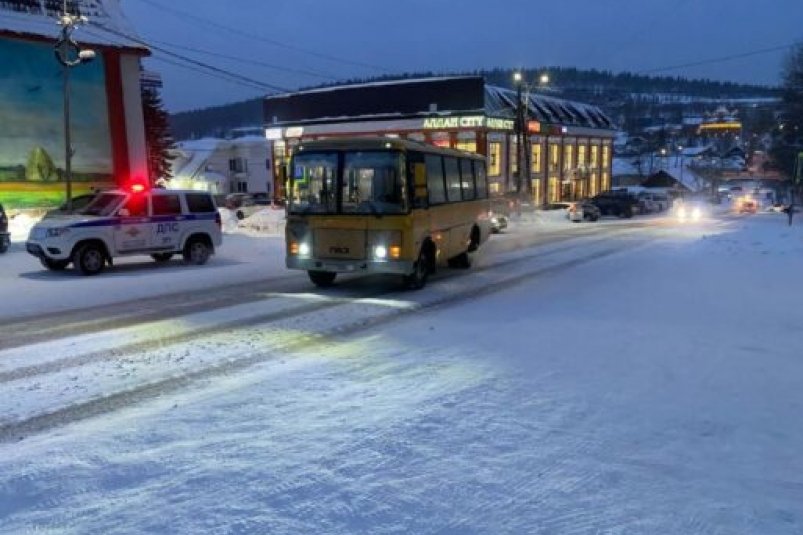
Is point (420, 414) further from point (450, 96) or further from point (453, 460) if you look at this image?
point (450, 96)

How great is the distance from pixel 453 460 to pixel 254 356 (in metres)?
4.02

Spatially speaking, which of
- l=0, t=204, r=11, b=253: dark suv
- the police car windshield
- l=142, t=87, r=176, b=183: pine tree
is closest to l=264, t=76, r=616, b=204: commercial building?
l=142, t=87, r=176, b=183: pine tree

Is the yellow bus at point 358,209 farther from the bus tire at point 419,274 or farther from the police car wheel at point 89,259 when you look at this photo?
the police car wheel at point 89,259

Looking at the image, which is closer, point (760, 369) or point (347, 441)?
point (347, 441)

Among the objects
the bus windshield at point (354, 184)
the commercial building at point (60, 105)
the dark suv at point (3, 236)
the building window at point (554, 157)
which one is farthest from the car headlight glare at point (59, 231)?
the building window at point (554, 157)

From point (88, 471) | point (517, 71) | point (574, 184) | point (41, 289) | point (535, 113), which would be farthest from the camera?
point (574, 184)

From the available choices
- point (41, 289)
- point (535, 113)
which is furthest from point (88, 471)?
point (535, 113)

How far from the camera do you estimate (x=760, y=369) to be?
26.6 feet

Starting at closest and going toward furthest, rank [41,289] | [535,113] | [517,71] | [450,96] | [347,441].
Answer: [347,441], [41,289], [517,71], [450,96], [535,113]

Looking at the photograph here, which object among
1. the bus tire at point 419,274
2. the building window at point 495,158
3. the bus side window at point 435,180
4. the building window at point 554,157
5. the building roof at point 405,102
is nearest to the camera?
the bus tire at point 419,274

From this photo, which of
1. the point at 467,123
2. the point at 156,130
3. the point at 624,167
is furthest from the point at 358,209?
the point at 624,167

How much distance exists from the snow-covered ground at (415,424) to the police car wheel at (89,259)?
21.6 feet

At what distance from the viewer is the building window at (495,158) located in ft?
198

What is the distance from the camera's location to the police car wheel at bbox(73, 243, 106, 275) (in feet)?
54.7
